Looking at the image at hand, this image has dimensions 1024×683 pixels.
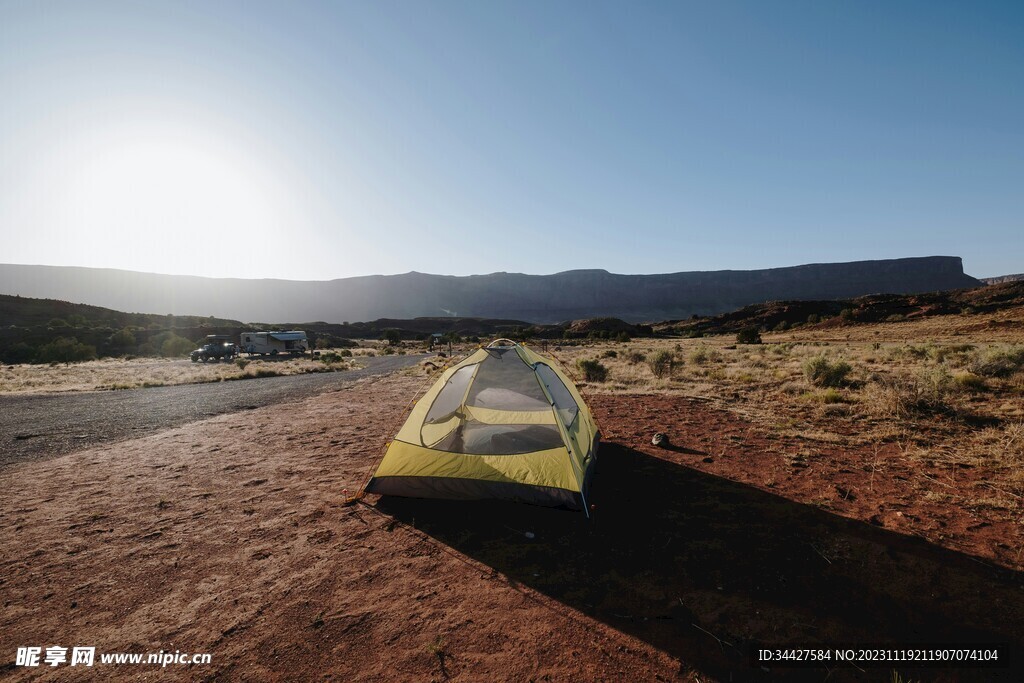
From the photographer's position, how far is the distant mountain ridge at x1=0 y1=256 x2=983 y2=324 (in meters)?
115

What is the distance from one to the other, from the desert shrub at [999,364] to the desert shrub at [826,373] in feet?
9.67

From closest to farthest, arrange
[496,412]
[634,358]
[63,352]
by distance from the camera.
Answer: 1. [496,412]
2. [634,358]
3. [63,352]

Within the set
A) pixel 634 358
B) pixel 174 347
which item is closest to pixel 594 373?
pixel 634 358

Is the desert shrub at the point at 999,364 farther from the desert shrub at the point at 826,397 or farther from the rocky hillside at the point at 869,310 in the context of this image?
the rocky hillside at the point at 869,310

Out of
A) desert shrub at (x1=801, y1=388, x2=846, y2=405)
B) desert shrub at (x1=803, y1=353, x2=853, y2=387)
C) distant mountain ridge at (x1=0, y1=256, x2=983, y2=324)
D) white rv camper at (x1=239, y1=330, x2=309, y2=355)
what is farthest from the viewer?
distant mountain ridge at (x1=0, y1=256, x2=983, y2=324)

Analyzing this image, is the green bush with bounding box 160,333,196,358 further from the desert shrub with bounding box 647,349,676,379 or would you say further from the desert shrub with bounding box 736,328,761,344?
the desert shrub with bounding box 736,328,761,344

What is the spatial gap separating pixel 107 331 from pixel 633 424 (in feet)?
209

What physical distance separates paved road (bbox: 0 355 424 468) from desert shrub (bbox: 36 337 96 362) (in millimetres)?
26936

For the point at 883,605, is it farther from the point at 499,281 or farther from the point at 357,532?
the point at 499,281

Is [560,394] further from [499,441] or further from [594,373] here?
[594,373]

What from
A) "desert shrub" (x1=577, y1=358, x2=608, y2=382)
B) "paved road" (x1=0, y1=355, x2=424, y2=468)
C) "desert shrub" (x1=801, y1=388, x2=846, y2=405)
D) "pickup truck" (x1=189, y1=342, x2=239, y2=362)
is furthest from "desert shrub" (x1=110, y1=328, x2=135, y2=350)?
"desert shrub" (x1=801, y1=388, x2=846, y2=405)

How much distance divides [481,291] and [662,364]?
134 metres

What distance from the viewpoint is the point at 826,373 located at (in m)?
12.5

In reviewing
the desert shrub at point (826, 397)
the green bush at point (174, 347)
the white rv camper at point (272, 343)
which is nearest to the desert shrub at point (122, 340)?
the green bush at point (174, 347)
